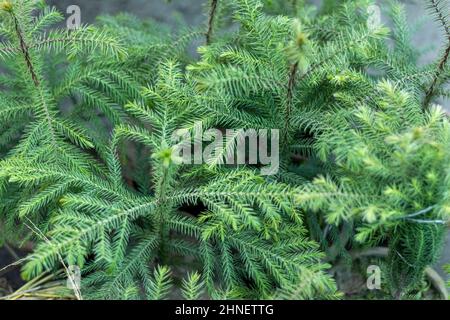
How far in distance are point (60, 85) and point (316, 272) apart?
0.79 m

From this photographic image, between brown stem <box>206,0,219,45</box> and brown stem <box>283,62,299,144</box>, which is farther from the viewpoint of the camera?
brown stem <box>206,0,219,45</box>

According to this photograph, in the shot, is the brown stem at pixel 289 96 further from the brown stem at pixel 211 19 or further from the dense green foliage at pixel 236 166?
the brown stem at pixel 211 19

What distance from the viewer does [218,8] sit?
4.63ft

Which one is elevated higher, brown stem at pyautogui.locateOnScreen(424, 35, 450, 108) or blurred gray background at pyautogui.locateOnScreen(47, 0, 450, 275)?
blurred gray background at pyautogui.locateOnScreen(47, 0, 450, 275)

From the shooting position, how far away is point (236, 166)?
1.29 m

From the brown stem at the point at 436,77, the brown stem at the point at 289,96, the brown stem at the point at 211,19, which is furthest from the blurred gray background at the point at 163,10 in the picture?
the brown stem at the point at 289,96

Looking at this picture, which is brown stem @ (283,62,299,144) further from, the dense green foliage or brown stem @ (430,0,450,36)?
brown stem @ (430,0,450,36)

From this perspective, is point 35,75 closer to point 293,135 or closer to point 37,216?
point 37,216

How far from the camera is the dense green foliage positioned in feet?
3.34

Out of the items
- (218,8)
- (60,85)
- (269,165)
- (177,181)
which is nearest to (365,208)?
(269,165)

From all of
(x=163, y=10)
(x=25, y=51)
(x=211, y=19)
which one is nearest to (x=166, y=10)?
(x=163, y=10)

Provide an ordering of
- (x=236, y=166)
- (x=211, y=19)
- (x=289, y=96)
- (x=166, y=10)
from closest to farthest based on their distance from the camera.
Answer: (x=289, y=96) < (x=236, y=166) < (x=211, y=19) < (x=166, y=10)

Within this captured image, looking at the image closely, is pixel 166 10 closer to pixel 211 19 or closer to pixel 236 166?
pixel 211 19

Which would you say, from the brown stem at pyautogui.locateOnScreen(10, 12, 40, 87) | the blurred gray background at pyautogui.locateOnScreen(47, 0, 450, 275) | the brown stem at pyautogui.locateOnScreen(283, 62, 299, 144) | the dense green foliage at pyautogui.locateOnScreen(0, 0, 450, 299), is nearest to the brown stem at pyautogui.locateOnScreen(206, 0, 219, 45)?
the dense green foliage at pyautogui.locateOnScreen(0, 0, 450, 299)
